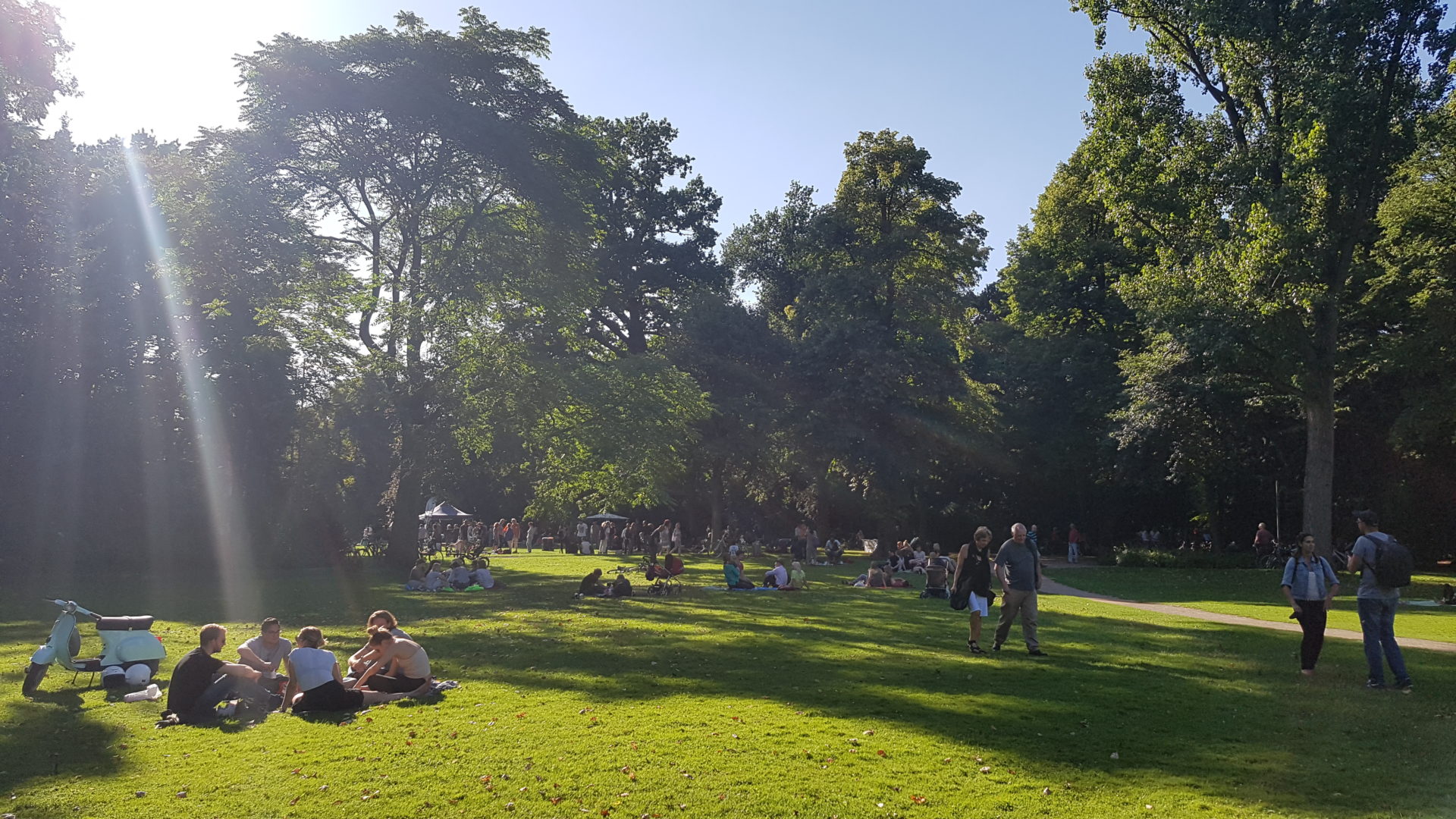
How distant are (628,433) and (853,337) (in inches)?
549

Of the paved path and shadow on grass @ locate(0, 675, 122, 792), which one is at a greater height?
the paved path

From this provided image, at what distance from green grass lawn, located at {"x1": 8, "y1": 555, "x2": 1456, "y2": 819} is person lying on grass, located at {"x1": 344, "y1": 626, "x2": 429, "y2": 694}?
379 mm

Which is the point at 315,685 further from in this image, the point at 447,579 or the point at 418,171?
the point at 418,171

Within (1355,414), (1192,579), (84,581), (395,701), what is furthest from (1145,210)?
(84,581)

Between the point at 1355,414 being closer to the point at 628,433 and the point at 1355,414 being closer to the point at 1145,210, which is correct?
the point at 1145,210

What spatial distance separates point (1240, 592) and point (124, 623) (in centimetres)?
2537

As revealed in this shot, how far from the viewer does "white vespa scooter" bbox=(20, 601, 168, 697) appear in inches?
424

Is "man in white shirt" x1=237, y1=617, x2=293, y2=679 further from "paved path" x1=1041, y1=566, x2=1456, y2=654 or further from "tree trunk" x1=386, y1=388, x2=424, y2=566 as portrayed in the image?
"tree trunk" x1=386, y1=388, x2=424, y2=566

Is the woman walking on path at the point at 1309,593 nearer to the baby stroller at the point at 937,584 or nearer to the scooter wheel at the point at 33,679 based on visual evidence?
the baby stroller at the point at 937,584

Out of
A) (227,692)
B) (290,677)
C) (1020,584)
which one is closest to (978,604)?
(1020,584)

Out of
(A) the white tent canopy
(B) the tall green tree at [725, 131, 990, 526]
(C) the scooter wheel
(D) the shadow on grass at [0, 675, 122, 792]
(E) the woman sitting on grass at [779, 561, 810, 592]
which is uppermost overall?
(B) the tall green tree at [725, 131, 990, 526]

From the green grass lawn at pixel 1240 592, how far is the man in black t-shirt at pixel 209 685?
1666 cm

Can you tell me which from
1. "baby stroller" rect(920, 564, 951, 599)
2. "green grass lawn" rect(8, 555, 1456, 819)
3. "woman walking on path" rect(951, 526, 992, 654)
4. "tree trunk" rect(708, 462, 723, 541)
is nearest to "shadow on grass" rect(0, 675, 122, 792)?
"green grass lawn" rect(8, 555, 1456, 819)

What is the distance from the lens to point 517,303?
1144 inches
